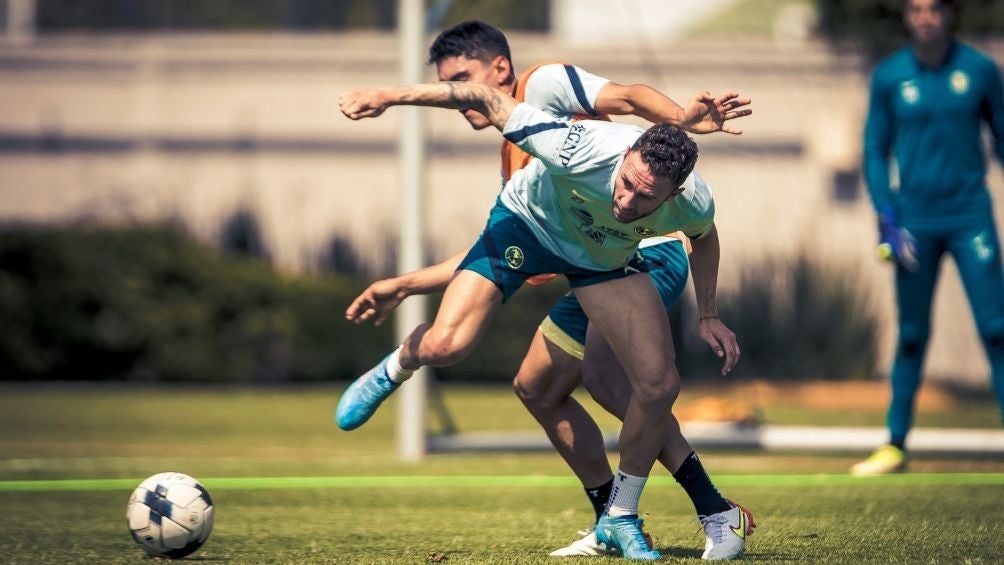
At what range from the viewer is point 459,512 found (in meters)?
7.45

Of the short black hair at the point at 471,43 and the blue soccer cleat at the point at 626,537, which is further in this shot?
the short black hair at the point at 471,43

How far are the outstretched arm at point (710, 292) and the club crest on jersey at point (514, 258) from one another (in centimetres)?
64

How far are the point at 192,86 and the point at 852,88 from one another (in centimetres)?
795

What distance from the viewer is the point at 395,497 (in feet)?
26.9

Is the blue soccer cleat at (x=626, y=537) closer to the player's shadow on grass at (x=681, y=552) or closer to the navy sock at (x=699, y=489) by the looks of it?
the player's shadow on grass at (x=681, y=552)

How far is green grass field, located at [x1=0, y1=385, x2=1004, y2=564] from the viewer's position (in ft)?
19.3

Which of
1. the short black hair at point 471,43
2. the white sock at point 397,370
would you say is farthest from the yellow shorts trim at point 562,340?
the short black hair at point 471,43

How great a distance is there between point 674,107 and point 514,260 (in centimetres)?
82

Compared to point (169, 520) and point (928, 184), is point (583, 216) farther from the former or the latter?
point (928, 184)

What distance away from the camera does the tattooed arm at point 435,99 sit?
5.37 metres

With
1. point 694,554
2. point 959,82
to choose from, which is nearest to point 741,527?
point 694,554

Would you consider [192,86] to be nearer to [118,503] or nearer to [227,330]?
[227,330]

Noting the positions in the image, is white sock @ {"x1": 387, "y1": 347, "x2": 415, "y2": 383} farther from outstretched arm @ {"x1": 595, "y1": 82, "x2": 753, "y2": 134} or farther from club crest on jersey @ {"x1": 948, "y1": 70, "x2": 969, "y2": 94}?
club crest on jersey @ {"x1": 948, "y1": 70, "x2": 969, "y2": 94}

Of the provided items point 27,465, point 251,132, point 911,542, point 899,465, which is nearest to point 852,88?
point 251,132
